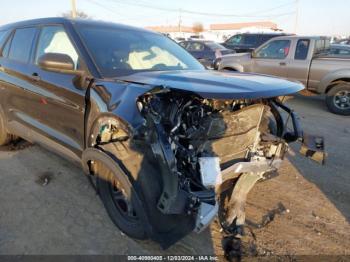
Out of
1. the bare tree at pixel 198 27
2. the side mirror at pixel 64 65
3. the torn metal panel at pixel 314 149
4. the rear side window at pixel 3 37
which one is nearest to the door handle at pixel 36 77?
the side mirror at pixel 64 65

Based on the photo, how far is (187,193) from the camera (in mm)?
2293

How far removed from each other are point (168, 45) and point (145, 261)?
2.63 m

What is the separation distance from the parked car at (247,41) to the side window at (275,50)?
490 centimetres

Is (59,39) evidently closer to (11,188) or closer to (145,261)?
(11,188)

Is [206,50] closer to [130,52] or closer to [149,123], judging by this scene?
[130,52]

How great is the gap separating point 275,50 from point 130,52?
6593mm

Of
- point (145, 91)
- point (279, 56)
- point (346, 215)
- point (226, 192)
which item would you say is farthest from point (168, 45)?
point (279, 56)

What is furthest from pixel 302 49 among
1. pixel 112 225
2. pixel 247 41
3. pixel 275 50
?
pixel 112 225

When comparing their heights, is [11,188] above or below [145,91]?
below

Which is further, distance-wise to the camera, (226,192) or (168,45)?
(168,45)

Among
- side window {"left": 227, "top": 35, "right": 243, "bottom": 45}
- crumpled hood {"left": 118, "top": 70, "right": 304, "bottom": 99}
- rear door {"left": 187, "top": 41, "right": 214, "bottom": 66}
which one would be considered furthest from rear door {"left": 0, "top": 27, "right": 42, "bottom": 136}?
side window {"left": 227, "top": 35, "right": 243, "bottom": 45}

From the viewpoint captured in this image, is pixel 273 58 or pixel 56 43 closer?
pixel 56 43

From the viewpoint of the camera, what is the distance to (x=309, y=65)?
26.4 feet

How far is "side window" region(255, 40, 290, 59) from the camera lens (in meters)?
8.61
